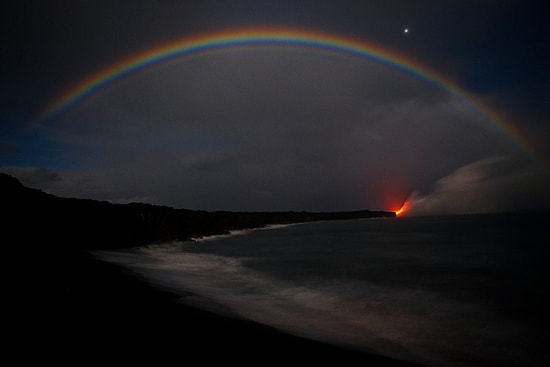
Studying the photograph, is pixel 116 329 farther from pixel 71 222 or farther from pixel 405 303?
pixel 71 222

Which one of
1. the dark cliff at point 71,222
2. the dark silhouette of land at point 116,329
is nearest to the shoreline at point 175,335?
the dark silhouette of land at point 116,329

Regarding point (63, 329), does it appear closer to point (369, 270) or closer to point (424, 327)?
point (424, 327)

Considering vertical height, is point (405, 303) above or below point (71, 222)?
below

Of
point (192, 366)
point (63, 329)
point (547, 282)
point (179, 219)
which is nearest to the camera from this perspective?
point (192, 366)

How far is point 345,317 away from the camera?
11.4 meters

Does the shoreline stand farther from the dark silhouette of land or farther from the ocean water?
the ocean water

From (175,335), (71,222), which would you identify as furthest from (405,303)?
(71,222)

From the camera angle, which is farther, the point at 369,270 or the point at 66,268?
the point at 369,270

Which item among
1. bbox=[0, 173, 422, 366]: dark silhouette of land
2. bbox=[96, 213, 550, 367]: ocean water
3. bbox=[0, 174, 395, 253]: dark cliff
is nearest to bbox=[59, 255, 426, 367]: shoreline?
bbox=[0, 173, 422, 366]: dark silhouette of land

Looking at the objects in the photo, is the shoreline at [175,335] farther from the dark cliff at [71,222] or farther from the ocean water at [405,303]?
the dark cliff at [71,222]

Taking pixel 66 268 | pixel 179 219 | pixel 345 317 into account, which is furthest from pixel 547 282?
pixel 179 219

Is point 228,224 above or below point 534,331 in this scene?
above

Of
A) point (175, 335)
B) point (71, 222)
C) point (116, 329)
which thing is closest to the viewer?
point (116, 329)

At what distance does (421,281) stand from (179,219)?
189 ft
